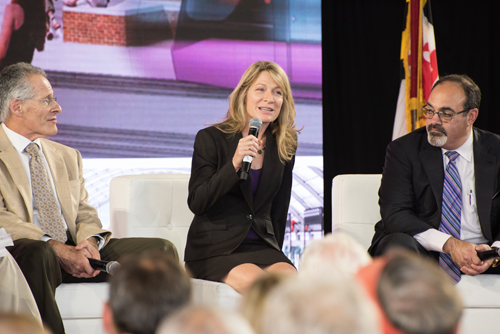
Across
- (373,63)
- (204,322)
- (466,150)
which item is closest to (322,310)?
(204,322)

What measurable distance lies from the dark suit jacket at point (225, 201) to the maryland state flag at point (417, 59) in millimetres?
1941

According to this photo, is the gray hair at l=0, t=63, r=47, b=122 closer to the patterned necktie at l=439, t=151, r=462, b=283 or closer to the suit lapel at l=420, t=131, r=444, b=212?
the suit lapel at l=420, t=131, r=444, b=212

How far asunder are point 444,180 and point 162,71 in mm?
2583

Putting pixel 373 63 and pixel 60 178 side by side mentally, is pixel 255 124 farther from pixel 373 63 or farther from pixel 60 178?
pixel 373 63

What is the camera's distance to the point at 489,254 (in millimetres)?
2328

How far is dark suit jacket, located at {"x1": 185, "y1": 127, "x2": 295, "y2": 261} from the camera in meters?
2.34

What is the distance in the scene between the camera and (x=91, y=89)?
4.34 metres

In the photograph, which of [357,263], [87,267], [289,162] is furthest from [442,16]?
[357,263]

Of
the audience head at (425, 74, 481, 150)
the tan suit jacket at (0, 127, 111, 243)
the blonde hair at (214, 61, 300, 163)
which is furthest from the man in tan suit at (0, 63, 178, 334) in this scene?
the audience head at (425, 74, 481, 150)

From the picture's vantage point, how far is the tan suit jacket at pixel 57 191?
2373mm

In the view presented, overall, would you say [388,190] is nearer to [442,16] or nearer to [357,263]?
[357,263]

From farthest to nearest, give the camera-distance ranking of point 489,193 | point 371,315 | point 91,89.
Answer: point 91,89 → point 489,193 → point 371,315

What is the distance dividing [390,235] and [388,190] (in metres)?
0.28

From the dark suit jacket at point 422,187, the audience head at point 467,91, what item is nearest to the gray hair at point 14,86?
the dark suit jacket at point 422,187
